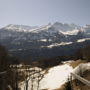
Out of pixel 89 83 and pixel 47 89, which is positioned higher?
pixel 89 83

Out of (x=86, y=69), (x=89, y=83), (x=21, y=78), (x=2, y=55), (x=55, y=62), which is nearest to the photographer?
(x=89, y=83)

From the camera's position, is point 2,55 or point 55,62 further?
point 55,62

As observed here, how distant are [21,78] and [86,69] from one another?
60151 mm

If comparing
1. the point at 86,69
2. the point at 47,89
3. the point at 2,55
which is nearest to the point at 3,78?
the point at 86,69

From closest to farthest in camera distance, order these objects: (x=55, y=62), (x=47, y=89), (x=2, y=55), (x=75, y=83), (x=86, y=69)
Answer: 1. (x=75, y=83)
2. (x=86, y=69)
3. (x=47, y=89)
4. (x=2, y=55)
5. (x=55, y=62)

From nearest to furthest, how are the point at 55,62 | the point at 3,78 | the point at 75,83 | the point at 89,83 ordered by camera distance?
1. the point at 89,83
2. the point at 3,78
3. the point at 75,83
4. the point at 55,62

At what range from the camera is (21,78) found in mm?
122875

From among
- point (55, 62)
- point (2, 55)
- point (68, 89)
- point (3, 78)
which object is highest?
point (3, 78)

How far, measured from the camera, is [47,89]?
279ft

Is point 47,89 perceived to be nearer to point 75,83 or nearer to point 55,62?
point 75,83

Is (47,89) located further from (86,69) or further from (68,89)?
(68,89)

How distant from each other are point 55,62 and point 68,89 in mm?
174462

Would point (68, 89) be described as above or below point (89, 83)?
below

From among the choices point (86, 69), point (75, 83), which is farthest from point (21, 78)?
point (75, 83)
